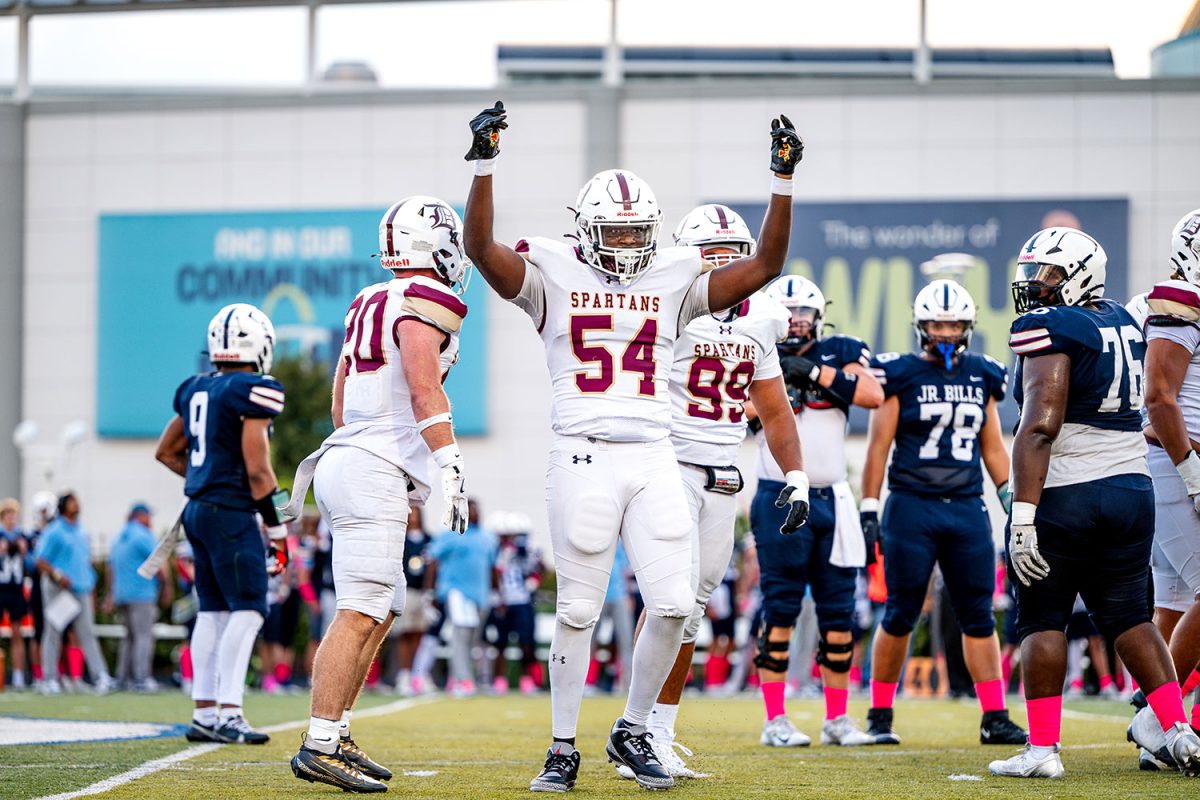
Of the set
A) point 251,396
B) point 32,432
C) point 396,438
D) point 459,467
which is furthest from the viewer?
point 32,432

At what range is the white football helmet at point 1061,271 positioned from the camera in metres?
6.47

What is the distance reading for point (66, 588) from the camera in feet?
52.9

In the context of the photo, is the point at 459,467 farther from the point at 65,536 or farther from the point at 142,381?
the point at 142,381

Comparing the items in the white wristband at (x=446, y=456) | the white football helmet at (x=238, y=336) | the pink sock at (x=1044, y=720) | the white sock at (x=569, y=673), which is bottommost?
the pink sock at (x=1044, y=720)

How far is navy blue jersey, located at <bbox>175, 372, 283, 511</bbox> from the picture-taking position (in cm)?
831

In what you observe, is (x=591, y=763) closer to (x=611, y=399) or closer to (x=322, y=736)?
(x=322, y=736)

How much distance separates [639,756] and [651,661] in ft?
1.18

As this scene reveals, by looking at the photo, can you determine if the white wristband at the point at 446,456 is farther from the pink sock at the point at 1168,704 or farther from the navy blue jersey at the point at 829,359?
the navy blue jersey at the point at 829,359

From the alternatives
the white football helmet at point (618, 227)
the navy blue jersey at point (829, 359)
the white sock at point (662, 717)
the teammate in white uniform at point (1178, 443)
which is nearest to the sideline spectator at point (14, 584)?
the navy blue jersey at point (829, 359)

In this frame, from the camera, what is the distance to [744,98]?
27.5 metres

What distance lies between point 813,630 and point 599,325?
9.74 metres

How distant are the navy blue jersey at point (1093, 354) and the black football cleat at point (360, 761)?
2987mm

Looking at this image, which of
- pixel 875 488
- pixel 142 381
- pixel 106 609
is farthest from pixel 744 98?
pixel 875 488

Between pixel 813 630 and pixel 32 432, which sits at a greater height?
pixel 32 432
